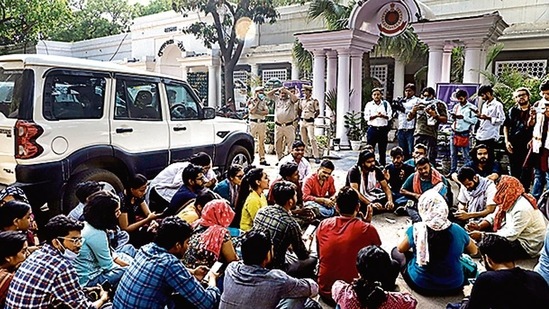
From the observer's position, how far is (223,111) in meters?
15.1

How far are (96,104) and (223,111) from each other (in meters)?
9.94

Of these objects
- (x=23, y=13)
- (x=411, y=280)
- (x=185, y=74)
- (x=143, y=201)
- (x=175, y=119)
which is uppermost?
(x=23, y=13)

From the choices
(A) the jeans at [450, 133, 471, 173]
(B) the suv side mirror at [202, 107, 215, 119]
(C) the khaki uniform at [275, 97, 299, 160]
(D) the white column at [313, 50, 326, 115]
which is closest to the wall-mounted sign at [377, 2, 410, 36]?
(D) the white column at [313, 50, 326, 115]

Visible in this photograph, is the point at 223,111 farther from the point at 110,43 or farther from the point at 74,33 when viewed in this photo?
the point at 74,33

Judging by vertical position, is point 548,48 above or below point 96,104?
above

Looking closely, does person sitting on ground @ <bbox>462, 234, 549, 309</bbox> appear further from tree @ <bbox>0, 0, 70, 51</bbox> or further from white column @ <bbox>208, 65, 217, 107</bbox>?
white column @ <bbox>208, 65, 217, 107</bbox>

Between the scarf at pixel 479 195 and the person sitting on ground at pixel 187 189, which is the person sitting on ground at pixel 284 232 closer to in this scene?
the person sitting on ground at pixel 187 189

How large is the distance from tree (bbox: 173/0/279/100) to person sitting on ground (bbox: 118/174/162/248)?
12063 mm

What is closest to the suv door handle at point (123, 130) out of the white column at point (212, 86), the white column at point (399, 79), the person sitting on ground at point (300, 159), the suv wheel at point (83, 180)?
the suv wheel at point (83, 180)

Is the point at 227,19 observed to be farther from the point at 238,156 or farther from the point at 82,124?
the point at 82,124

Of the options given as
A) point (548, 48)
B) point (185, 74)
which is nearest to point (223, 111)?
point (185, 74)

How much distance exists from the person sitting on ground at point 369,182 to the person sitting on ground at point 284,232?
211 centimetres

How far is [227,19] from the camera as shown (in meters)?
16.2

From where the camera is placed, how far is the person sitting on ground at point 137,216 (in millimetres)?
4203
